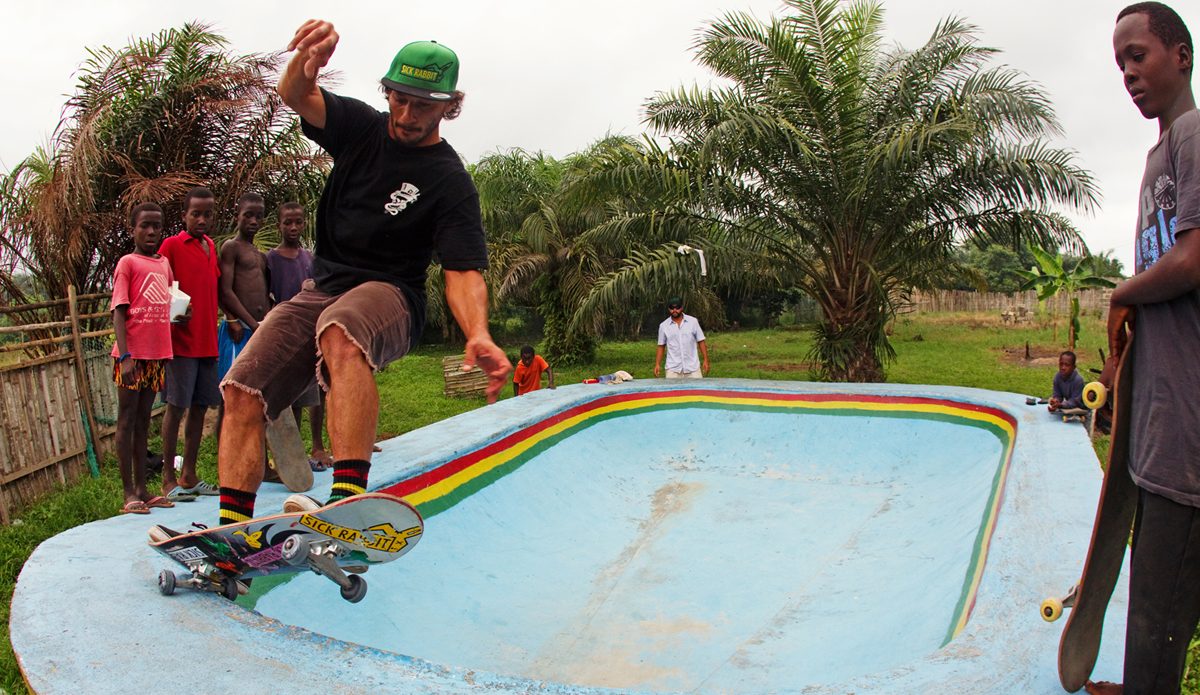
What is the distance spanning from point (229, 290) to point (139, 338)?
62cm

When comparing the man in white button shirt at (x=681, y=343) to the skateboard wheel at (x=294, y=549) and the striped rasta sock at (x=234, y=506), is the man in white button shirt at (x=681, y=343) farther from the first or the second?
the skateboard wheel at (x=294, y=549)

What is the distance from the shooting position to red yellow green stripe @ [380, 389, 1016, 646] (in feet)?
14.0

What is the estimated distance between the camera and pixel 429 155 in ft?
9.14

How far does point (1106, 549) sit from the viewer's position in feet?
6.41

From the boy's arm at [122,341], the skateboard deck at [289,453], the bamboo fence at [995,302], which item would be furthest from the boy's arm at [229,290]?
the bamboo fence at [995,302]

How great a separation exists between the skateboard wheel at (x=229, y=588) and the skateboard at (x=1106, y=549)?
8.54 ft

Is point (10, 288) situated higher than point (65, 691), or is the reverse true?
point (10, 288)

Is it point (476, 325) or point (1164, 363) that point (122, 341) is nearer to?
point (476, 325)

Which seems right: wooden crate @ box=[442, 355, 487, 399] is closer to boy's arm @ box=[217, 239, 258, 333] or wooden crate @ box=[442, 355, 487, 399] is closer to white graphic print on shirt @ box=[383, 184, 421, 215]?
boy's arm @ box=[217, 239, 258, 333]

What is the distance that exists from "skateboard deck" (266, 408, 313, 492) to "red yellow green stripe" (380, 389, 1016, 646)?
1.62 feet

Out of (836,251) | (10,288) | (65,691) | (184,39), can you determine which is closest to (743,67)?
(836,251)

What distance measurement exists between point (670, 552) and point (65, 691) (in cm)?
370

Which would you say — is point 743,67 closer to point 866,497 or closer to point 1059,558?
point 866,497

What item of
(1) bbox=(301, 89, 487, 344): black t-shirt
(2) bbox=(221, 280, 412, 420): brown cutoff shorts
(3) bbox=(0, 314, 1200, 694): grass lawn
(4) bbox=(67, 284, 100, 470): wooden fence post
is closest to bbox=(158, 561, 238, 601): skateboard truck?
(2) bbox=(221, 280, 412, 420): brown cutoff shorts
